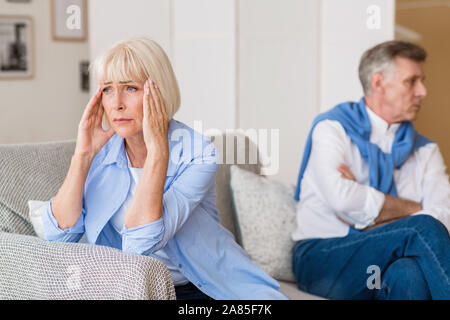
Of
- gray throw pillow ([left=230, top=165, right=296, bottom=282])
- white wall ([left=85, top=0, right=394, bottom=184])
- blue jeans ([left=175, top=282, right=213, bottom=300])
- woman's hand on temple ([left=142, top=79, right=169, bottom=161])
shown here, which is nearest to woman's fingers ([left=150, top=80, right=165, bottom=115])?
woman's hand on temple ([left=142, top=79, right=169, bottom=161])

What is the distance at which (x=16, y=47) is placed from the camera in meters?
4.42

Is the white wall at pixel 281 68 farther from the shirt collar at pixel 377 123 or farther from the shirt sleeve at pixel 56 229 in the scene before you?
the shirt sleeve at pixel 56 229

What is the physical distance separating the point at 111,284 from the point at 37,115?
3513 millimetres

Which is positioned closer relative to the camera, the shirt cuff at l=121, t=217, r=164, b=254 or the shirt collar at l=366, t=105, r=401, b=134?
the shirt cuff at l=121, t=217, r=164, b=254

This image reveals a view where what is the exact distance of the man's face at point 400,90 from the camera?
2.21 metres

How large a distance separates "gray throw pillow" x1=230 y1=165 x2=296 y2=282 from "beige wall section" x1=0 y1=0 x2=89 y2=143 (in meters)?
2.77

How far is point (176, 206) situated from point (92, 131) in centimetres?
30

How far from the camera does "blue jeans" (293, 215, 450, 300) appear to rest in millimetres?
1725

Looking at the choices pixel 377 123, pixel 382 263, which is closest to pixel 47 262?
pixel 382 263

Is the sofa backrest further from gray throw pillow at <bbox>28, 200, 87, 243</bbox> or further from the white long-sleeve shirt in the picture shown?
the white long-sleeve shirt

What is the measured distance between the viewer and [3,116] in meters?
4.36

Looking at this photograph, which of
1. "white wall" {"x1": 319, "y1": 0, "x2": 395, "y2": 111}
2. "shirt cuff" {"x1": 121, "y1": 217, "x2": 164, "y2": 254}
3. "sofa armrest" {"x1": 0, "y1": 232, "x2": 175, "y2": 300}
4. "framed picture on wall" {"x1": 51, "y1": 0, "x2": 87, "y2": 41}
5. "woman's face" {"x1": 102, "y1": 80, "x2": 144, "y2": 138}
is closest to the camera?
"sofa armrest" {"x1": 0, "y1": 232, "x2": 175, "y2": 300}

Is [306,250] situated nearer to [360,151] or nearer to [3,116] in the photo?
[360,151]

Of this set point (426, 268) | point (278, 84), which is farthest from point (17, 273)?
point (278, 84)
